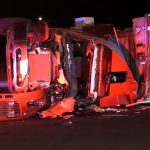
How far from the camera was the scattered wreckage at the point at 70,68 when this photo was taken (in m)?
12.7

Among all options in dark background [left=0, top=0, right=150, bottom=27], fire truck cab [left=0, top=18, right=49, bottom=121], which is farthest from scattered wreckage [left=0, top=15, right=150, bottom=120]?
dark background [left=0, top=0, right=150, bottom=27]

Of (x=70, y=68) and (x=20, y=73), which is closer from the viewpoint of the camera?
(x=20, y=73)

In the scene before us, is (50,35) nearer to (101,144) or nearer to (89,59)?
(89,59)

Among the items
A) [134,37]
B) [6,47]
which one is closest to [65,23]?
[134,37]

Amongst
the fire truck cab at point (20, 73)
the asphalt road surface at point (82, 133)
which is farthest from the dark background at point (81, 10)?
the asphalt road surface at point (82, 133)

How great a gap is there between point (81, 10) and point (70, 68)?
26044 mm

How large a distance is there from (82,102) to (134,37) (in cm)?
264

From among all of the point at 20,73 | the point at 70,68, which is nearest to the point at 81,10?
the point at 70,68

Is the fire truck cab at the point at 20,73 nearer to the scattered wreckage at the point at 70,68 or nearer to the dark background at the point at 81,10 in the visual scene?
the scattered wreckage at the point at 70,68

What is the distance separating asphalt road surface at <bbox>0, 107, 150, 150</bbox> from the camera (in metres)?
9.16

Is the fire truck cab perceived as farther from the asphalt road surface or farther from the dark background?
the dark background

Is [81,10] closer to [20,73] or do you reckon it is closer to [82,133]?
[20,73]

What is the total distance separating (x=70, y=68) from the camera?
45.1 ft

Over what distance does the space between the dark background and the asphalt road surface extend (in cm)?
2470
